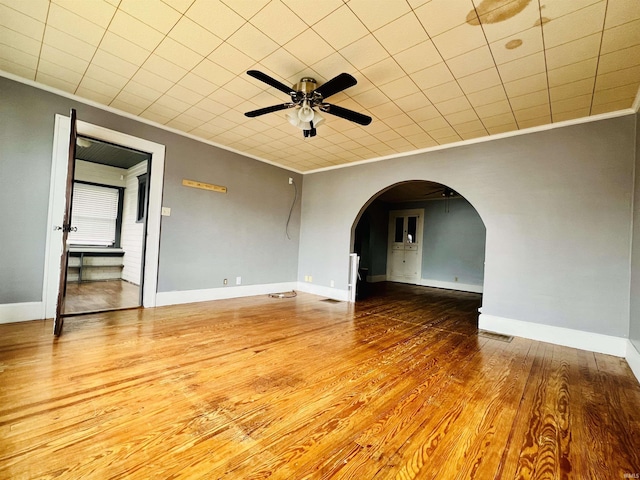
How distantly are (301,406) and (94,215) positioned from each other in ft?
23.9

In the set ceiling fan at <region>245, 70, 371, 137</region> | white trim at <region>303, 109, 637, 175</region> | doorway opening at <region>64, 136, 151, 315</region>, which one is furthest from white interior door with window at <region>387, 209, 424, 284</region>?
doorway opening at <region>64, 136, 151, 315</region>

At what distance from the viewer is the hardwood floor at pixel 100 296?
12.8 ft

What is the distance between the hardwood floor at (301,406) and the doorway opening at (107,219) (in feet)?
11.4

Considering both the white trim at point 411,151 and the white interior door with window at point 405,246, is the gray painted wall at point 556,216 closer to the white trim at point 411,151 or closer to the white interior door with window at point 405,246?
the white trim at point 411,151

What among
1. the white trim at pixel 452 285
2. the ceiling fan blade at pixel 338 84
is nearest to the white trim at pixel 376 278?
the white trim at pixel 452 285

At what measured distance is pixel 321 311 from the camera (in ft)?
14.3

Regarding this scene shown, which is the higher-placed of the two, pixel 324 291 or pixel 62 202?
pixel 62 202

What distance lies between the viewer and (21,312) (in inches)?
122

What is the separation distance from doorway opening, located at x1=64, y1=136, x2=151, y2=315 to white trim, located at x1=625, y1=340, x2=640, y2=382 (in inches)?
284

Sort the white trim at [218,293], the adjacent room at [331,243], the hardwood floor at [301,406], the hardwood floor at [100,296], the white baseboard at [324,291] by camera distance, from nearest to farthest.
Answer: the hardwood floor at [301,406]
the adjacent room at [331,243]
the hardwood floor at [100,296]
the white trim at [218,293]
the white baseboard at [324,291]

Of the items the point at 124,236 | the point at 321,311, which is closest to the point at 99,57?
the point at 321,311

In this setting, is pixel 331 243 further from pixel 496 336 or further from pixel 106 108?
pixel 106 108

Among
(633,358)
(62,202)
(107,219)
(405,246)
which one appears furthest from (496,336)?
(107,219)

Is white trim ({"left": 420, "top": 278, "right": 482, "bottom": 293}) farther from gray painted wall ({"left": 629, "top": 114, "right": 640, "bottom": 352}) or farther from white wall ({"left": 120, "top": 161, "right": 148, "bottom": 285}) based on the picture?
white wall ({"left": 120, "top": 161, "right": 148, "bottom": 285})
